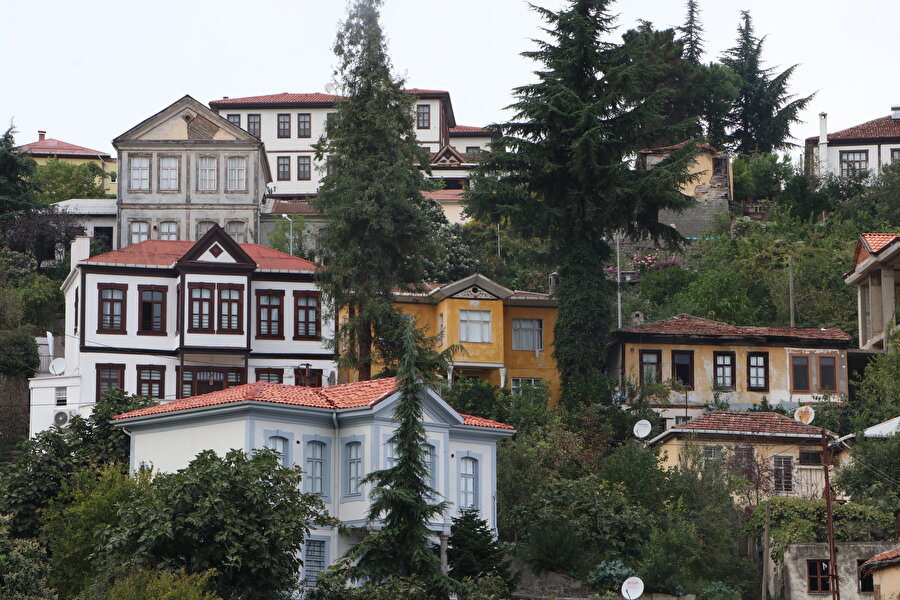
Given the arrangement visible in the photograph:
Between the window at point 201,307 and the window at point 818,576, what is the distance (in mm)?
24782

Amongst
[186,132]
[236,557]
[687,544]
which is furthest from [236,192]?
[236,557]

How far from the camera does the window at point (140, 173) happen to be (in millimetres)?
72375

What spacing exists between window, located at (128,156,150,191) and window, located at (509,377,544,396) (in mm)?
21838

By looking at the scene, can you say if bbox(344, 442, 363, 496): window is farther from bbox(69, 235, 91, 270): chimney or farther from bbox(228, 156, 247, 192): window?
bbox(228, 156, 247, 192): window

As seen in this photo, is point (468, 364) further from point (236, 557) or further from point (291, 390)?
point (236, 557)

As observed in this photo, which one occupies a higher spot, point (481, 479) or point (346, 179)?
point (346, 179)

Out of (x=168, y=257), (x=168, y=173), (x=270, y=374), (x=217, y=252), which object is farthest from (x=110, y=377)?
(x=168, y=173)

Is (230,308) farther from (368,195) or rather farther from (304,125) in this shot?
(304,125)

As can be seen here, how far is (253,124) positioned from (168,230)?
23.5m

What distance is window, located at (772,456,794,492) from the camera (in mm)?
49281

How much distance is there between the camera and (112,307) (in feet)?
188

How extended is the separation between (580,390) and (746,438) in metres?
7.03

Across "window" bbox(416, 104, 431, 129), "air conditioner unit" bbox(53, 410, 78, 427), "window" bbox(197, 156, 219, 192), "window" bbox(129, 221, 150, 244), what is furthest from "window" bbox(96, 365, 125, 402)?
"window" bbox(416, 104, 431, 129)

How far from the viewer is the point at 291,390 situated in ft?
137
